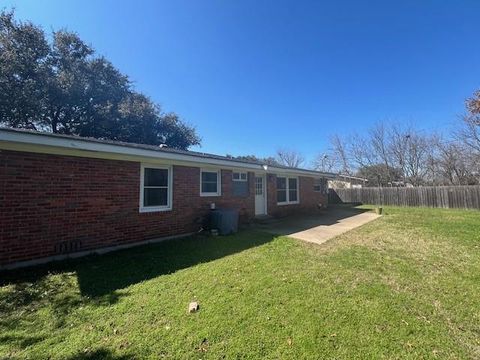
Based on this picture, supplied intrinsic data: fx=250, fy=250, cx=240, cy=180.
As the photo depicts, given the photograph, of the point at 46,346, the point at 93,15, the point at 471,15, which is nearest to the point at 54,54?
the point at 93,15

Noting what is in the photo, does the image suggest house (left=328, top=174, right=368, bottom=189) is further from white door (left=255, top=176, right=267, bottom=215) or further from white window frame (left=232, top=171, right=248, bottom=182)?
white window frame (left=232, top=171, right=248, bottom=182)

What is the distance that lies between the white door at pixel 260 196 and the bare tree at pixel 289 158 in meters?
33.7

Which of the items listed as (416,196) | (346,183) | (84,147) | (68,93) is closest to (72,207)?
(84,147)

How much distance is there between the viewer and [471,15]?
9.08 metres

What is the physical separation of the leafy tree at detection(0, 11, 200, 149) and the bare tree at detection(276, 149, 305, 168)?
2514 cm

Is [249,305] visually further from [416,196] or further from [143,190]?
[416,196]

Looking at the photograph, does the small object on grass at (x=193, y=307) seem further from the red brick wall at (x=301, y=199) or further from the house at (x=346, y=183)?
the house at (x=346, y=183)

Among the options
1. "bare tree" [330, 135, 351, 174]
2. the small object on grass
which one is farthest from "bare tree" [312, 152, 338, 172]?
the small object on grass

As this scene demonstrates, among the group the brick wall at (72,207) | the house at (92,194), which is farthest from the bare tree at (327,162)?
the brick wall at (72,207)

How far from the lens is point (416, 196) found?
1867 cm

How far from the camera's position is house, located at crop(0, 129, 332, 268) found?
523cm

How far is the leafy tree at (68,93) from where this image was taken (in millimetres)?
17156

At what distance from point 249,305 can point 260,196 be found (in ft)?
28.1

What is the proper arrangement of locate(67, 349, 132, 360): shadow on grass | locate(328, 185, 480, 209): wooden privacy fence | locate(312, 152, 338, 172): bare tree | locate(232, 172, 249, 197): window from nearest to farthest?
1. locate(67, 349, 132, 360): shadow on grass
2. locate(232, 172, 249, 197): window
3. locate(328, 185, 480, 209): wooden privacy fence
4. locate(312, 152, 338, 172): bare tree
